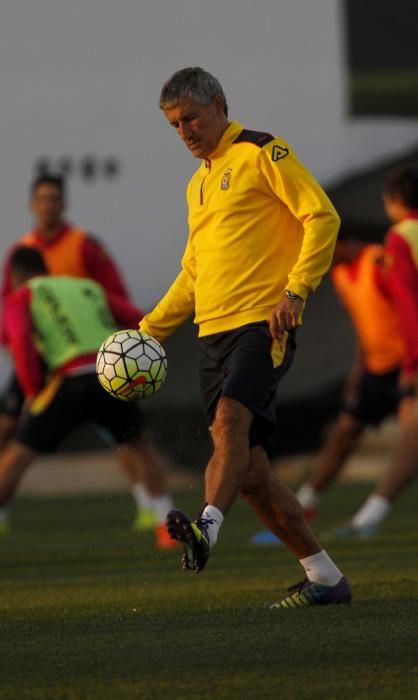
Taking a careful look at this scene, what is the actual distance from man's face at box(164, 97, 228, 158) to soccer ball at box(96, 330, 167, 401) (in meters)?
0.74

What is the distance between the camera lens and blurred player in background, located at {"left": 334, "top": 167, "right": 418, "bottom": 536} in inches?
407

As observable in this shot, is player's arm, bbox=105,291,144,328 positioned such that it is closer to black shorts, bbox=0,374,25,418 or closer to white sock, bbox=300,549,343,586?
black shorts, bbox=0,374,25,418

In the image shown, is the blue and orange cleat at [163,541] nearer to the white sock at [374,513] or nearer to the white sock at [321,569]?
the white sock at [374,513]

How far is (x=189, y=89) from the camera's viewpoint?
263 inches

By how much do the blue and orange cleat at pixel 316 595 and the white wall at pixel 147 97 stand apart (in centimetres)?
955

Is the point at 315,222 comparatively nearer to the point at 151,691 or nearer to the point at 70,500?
the point at 151,691

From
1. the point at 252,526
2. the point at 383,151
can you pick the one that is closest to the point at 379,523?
the point at 252,526

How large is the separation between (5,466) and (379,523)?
236 centimetres

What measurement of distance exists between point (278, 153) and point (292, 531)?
54.1 inches

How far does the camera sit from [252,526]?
1230cm

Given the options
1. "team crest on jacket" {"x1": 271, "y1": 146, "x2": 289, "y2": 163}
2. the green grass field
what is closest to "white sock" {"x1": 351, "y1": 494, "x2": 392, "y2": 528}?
the green grass field

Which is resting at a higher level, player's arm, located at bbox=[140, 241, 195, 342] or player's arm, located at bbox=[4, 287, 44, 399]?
player's arm, located at bbox=[140, 241, 195, 342]

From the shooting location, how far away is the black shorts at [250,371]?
6.55 meters

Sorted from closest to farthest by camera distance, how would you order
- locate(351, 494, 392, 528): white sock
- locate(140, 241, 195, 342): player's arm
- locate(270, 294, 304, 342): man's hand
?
locate(270, 294, 304, 342): man's hand
locate(140, 241, 195, 342): player's arm
locate(351, 494, 392, 528): white sock
